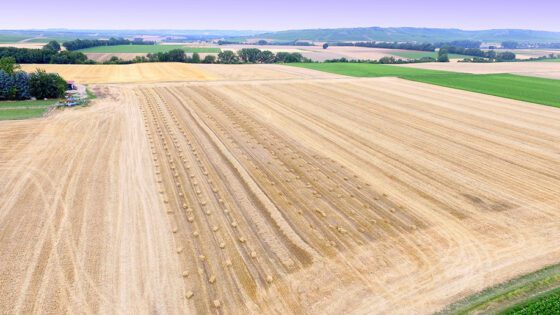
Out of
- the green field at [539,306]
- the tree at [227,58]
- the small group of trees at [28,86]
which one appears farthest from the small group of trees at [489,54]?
the green field at [539,306]

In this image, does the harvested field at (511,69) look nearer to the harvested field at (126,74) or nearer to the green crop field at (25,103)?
the harvested field at (126,74)

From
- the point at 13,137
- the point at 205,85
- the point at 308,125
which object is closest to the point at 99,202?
the point at 13,137

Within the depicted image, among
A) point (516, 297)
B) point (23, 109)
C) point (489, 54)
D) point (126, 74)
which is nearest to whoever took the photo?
point (516, 297)

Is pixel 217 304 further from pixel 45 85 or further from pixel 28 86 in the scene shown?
pixel 28 86

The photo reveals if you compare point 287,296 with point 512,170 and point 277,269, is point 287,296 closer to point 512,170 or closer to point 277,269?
point 277,269

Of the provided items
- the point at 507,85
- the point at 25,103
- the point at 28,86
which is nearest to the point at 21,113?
the point at 25,103
